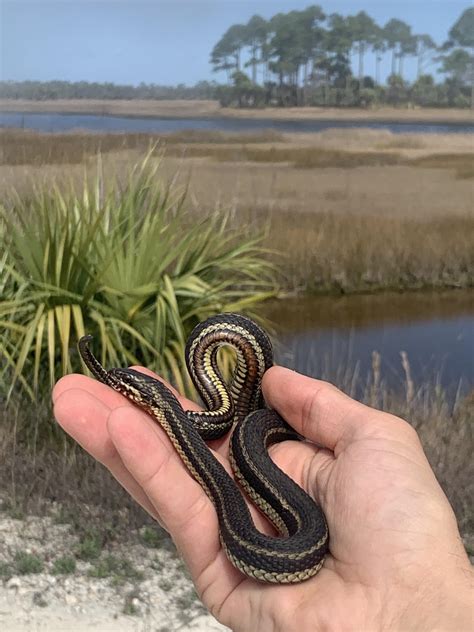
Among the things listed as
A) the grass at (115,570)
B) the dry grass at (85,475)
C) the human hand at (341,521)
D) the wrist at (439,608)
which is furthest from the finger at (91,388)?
the dry grass at (85,475)

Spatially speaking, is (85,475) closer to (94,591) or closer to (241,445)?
(94,591)

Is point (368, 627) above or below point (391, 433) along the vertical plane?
below

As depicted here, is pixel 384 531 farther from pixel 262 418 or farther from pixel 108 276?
pixel 108 276

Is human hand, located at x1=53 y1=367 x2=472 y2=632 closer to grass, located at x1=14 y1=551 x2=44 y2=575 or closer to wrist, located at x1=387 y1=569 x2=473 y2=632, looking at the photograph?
wrist, located at x1=387 y1=569 x2=473 y2=632

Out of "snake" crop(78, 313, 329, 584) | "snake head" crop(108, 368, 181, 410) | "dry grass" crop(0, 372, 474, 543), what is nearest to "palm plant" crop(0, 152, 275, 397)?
"dry grass" crop(0, 372, 474, 543)

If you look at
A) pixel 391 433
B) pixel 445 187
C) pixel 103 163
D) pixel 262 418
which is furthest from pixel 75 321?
pixel 445 187

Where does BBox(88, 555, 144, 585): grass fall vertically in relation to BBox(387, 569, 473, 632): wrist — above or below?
below

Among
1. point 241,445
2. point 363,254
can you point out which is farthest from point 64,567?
point 363,254

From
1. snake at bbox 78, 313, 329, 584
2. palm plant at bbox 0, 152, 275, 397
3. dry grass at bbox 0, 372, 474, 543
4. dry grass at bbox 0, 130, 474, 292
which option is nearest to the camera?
snake at bbox 78, 313, 329, 584
